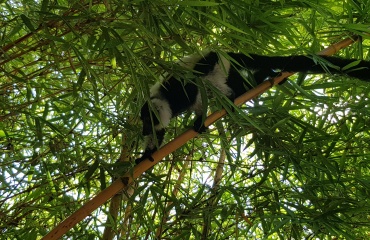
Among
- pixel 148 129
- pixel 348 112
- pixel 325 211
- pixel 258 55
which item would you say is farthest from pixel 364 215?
pixel 148 129

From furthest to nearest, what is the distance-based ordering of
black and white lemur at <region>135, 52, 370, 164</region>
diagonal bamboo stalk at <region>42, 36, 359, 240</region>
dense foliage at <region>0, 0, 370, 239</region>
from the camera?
black and white lemur at <region>135, 52, 370, 164</region>
dense foliage at <region>0, 0, 370, 239</region>
diagonal bamboo stalk at <region>42, 36, 359, 240</region>

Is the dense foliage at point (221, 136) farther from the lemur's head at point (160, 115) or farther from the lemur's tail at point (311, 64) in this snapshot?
the lemur's head at point (160, 115)

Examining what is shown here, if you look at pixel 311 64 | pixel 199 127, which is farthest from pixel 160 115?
pixel 311 64

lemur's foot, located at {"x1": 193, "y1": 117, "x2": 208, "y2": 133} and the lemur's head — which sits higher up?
the lemur's head

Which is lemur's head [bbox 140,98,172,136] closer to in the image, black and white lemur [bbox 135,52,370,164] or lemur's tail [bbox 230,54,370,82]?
black and white lemur [bbox 135,52,370,164]

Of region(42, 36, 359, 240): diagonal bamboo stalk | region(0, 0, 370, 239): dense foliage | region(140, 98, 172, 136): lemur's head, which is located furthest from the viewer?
region(140, 98, 172, 136): lemur's head

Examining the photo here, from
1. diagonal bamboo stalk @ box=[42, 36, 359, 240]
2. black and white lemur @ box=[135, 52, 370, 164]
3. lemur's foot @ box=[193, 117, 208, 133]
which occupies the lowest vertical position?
diagonal bamboo stalk @ box=[42, 36, 359, 240]

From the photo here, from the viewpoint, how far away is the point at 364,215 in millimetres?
1900

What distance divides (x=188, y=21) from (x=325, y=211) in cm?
88

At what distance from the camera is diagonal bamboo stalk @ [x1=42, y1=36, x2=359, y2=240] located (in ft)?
4.65

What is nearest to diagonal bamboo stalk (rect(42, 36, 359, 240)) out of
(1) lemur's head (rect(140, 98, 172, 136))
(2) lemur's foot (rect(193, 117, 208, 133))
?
(2) lemur's foot (rect(193, 117, 208, 133))

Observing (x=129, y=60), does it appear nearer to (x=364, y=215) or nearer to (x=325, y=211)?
(x=325, y=211)

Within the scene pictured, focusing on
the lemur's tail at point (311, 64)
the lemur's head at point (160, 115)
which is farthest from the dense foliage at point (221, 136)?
the lemur's head at point (160, 115)

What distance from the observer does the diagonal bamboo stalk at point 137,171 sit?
4.65 ft
